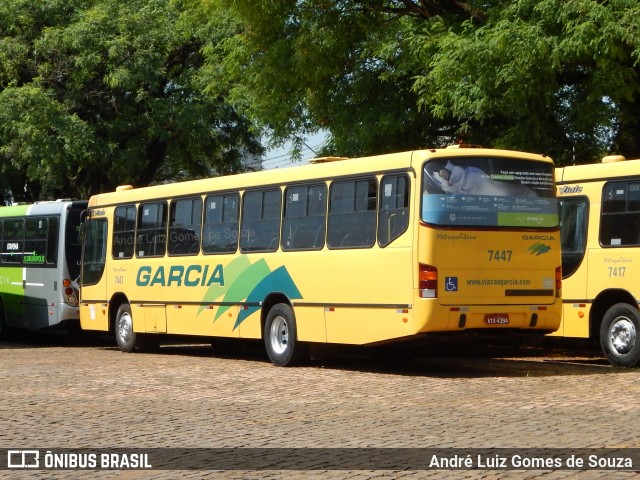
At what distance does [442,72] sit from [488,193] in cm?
457

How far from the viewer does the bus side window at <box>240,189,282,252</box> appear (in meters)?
18.8

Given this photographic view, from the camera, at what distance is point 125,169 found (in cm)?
3709

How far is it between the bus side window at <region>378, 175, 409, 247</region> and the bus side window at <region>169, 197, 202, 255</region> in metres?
5.03

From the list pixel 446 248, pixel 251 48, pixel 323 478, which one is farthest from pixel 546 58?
pixel 323 478

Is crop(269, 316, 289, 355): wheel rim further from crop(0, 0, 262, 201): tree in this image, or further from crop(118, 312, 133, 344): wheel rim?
crop(0, 0, 262, 201): tree

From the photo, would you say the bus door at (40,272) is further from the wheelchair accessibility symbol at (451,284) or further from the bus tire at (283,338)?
the wheelchair accessibility symbol at (451,284)

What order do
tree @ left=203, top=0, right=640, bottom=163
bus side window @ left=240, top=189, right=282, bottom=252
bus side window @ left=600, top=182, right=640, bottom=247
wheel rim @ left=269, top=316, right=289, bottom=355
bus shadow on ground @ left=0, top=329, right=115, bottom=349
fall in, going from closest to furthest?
bus side window @ left=600, top=182, right=640, bottom=247 < wheel rim @ left=269, top=316, right=289, bottom=355 < bus side window @ left=240, top=189, right=282, bottom=252 < tree @ left=203, top=0, right=640, bottom=163 < bus shadow on ground @ left=0, top=329, right=115, bottom=349

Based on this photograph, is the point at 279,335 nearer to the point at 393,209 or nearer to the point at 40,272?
the point at 393,209

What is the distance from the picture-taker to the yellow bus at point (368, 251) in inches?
626

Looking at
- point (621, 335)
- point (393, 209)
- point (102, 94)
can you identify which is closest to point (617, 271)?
point (621, 335)

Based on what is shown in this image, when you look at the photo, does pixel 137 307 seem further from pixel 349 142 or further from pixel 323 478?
pixel 323 478

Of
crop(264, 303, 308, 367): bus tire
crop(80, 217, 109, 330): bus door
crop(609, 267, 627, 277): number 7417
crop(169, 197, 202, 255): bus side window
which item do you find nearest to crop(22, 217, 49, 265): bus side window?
crop(80, 217, 109, 330): bus door

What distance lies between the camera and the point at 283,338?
60.6 ft

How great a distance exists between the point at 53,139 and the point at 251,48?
41.3 ft
